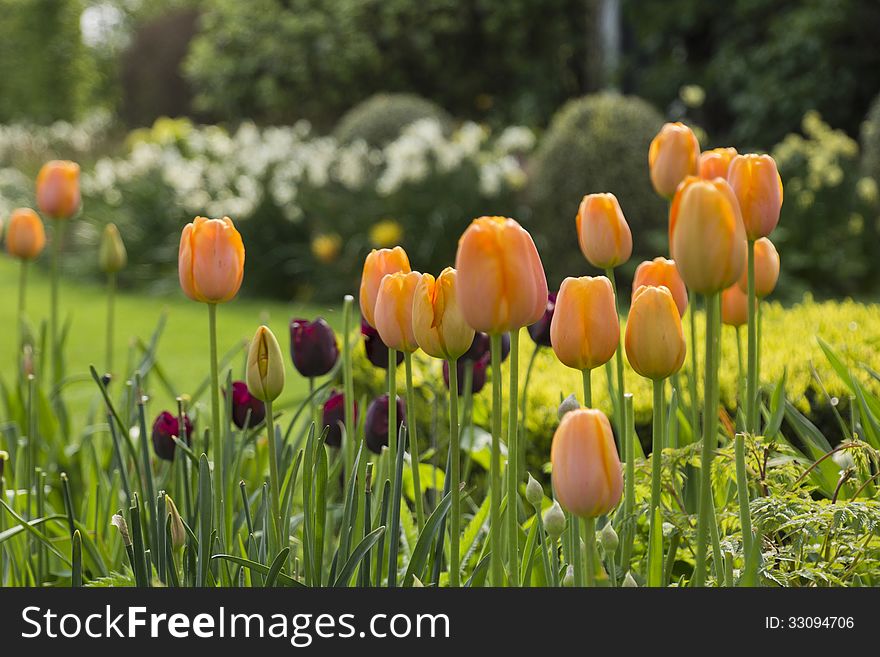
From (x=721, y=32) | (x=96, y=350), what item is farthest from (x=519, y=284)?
(x=721, y=32)

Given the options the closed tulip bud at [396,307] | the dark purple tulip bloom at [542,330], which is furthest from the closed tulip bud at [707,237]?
the dark purple tulip bloom at [542,330]

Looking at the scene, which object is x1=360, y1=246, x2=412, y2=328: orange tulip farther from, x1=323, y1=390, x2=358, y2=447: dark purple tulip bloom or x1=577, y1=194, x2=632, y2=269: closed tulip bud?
x1=323, y1=390, x2=358, y2=447: dark purple tulip bloom

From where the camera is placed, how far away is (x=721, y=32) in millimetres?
11305

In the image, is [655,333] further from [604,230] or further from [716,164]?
[716,164]

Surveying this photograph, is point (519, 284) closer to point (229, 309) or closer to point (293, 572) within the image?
point (293, 572)

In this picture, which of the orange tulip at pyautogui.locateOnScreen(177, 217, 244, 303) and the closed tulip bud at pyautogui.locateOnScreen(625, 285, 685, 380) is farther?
the orange tulip at pyautogui.locateOnScreen(177, 217, 244, 303)

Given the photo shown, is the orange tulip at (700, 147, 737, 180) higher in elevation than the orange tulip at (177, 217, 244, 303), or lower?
higher

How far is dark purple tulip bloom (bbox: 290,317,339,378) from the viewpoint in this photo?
5.98ft

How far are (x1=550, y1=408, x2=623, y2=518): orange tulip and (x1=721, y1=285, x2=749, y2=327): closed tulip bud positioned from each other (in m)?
0.81

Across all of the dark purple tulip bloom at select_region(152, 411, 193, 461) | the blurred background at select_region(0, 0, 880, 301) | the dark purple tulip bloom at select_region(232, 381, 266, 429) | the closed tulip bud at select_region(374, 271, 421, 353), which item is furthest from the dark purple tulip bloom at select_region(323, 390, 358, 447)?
the blurred background at select_region(0, 0, 880, 301)

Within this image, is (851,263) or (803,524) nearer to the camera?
(803,524)

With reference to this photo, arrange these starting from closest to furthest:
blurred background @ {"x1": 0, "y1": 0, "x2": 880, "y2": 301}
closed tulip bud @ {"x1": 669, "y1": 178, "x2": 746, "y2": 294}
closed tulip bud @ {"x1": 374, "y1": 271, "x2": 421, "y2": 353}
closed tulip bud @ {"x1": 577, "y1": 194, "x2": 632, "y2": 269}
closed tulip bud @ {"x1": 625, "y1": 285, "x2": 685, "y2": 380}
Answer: closed tulip bud @ {"x1": 669, "y1": 178, "x2": 746, "y2": 294} < closed tulip bud @ {"x1": 625, "y1": 285, "x2": 685, "y2": 380} < closed tulip bud @ {"x1": 374, "y1": 271, "x2": 421, "y2": 353} < closed tulip bud @ {"x1": 577, "y1": 194, "x2": 632, "y2": 269} < blurred background @ {"x1": 0, "y1": 0, "x2": 880, "y2": 301}

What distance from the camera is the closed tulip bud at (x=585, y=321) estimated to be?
1.26m

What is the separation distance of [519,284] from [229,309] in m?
6.14
